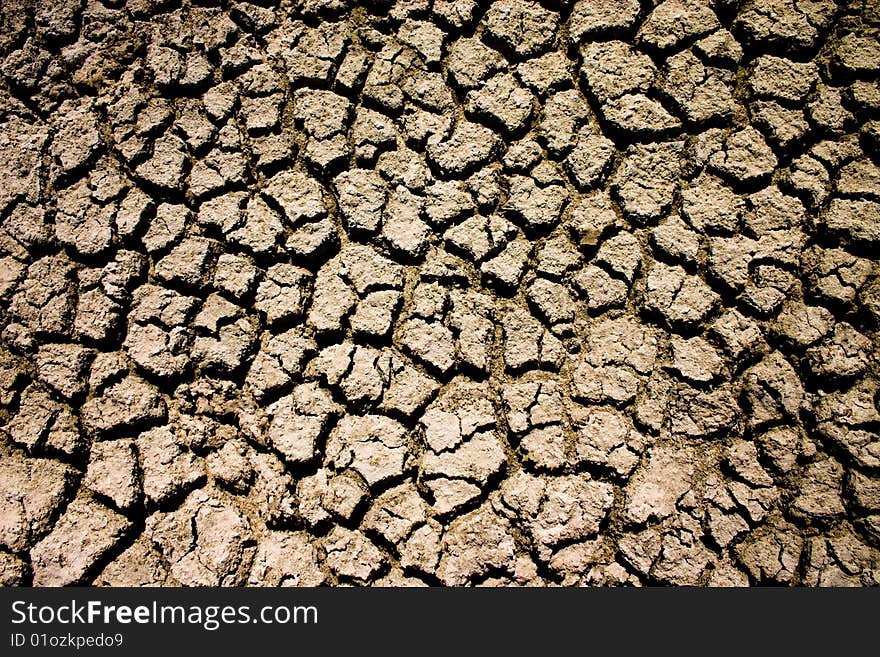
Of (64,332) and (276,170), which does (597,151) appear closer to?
(276,170)

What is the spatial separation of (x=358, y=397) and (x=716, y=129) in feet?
3.46

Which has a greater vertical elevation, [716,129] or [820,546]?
[716,129]

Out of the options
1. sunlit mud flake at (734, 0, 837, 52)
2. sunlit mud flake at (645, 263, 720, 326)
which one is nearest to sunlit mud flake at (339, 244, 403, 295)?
sunlit mud flake at (645, 263, 720, 326)

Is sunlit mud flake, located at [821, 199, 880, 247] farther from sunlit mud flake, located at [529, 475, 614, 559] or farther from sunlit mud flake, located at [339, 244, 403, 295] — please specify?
sunlit mud flake, located at [339, 244, 403, 295]

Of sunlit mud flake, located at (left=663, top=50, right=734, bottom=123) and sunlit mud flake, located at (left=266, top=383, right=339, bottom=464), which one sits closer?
sunlit mud flake, located at (left=266, top=383, right=339, bottom=464)

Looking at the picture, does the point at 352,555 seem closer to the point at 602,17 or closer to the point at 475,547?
the point at 475,547

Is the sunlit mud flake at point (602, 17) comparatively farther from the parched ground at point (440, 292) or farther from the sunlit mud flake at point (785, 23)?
the sunlit mud flake at point (785, 23)

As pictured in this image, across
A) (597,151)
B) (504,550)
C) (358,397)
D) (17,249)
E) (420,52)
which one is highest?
(420,52)

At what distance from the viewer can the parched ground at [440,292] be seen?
1.26 metres

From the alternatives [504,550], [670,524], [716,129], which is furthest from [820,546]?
[716,129]

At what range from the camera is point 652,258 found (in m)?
1.39

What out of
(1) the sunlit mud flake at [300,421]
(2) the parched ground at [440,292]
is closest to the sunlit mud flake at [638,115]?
(2) the parched ground at [440,292]

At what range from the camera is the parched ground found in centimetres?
126

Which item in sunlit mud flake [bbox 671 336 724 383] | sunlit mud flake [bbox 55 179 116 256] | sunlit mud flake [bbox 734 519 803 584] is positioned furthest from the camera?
sunlit mud flake [bbox 55 179 116 256]
